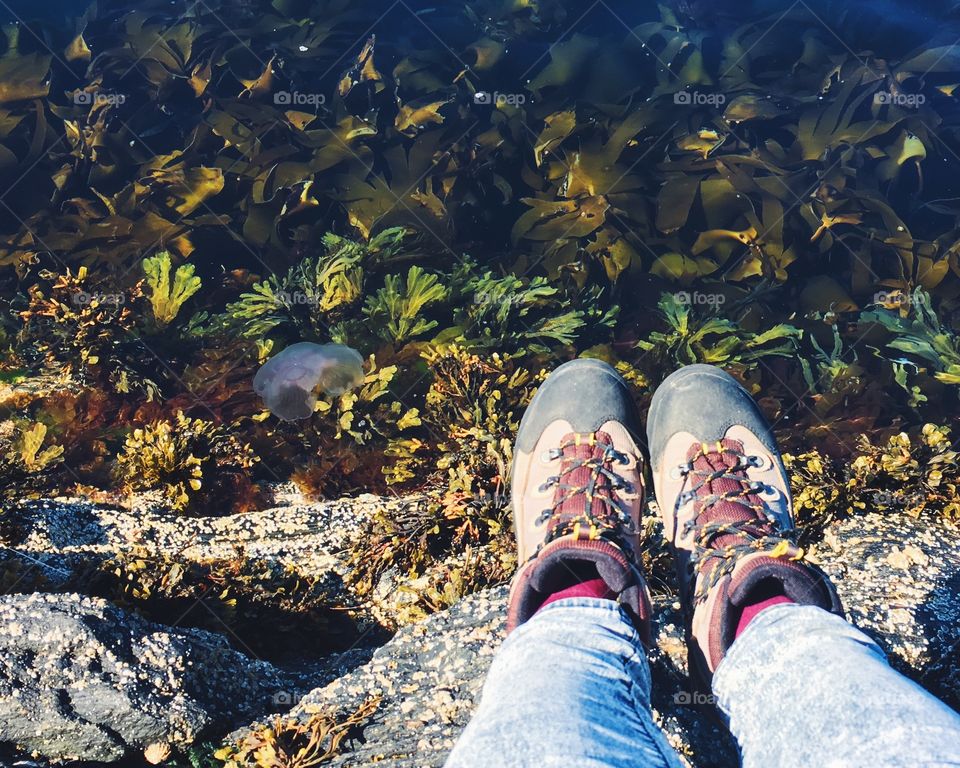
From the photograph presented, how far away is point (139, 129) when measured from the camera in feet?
14.4

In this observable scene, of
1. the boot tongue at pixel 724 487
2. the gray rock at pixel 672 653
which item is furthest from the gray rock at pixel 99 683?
the boot tongue at pixel 724 487

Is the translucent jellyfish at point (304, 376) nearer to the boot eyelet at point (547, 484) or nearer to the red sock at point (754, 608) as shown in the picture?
Result: the boot eyelet at point (547, 484)

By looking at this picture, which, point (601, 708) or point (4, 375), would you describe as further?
point (4, 375)

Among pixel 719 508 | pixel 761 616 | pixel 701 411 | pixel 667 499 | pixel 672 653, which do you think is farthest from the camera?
pixel 701 411

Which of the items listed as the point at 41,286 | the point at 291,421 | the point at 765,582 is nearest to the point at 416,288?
the point at 291,421

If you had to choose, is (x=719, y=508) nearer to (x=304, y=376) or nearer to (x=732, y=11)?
(x=304, y=376)

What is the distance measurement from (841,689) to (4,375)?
376cm

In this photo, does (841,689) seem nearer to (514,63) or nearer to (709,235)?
(709,235)

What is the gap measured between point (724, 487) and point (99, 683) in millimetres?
1837

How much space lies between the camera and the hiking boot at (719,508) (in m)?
1.81

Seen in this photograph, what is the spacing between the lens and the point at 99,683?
1873mm

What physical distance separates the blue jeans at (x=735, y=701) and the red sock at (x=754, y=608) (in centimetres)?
7

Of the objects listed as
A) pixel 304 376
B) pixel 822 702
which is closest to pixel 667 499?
pixel 822 702

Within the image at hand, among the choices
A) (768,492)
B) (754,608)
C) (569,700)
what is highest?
(569,700)
